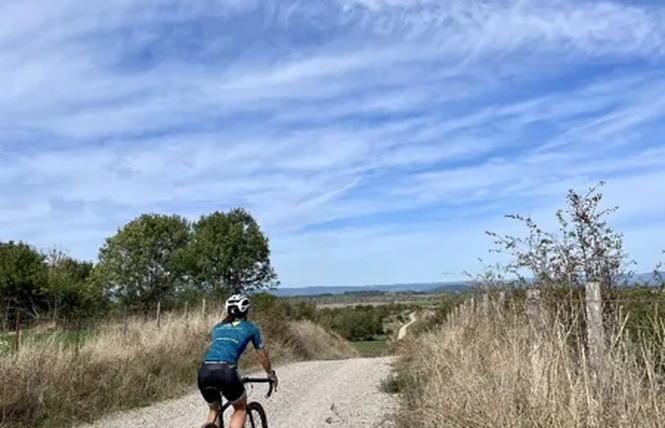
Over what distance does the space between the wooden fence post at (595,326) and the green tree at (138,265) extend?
5164 cm

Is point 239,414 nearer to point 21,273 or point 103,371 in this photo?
point 103,371

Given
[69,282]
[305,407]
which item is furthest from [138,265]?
[305,407]

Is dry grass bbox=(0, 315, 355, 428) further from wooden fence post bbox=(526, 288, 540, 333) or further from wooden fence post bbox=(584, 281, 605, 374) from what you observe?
wooden fence post bbox=(584, 281, 605, 374)

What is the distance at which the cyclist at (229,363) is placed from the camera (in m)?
7.30

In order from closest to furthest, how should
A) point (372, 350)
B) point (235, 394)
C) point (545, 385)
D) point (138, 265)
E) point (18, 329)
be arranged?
point (545, 385)
point (235, 394)
point (18, 329)
point (372, 350)
point (138, 265)

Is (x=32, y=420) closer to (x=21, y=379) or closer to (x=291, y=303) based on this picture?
(x=21, y=379)

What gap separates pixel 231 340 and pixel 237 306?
1.34 feet

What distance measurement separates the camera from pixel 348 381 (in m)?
18.6

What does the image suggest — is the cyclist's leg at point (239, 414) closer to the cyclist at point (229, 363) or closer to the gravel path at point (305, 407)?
the cyclist at point (229, 363)

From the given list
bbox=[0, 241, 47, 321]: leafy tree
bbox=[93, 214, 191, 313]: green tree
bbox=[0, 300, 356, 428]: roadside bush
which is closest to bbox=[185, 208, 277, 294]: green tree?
bbox=[93, 214, 191, 313]: green tree

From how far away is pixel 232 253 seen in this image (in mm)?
50688

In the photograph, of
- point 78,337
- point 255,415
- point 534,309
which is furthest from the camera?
point 78,337

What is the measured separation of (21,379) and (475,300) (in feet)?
31.5

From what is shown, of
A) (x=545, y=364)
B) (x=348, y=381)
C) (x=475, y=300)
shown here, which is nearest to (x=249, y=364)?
(x=348, y=381)
